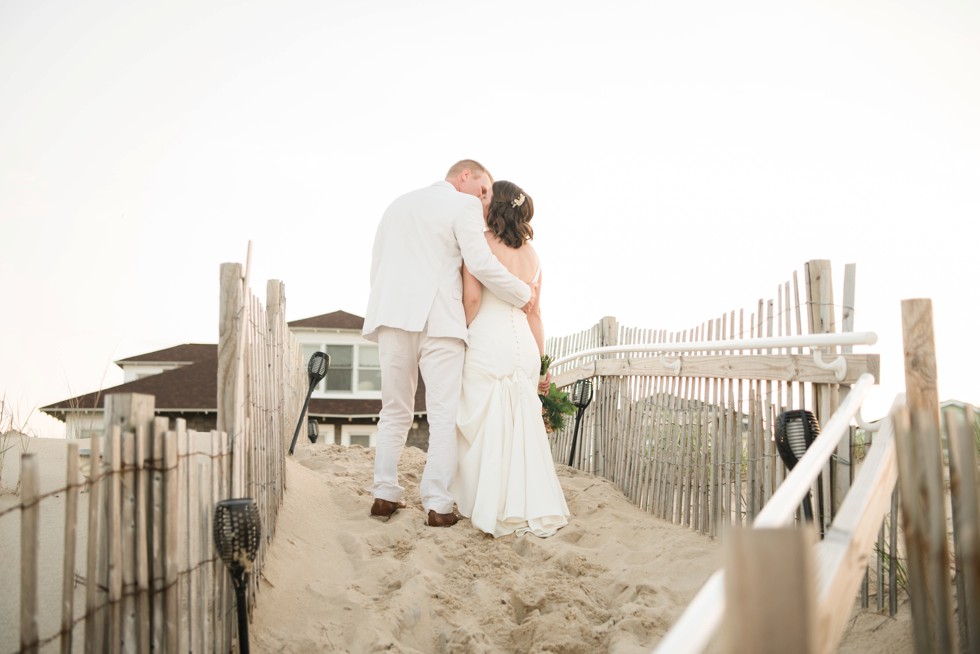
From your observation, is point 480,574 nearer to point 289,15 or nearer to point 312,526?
point 312,526

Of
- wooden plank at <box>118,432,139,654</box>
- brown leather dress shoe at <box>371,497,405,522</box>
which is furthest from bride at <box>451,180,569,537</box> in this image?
wooden plank at <box>118,432,139,654</box>

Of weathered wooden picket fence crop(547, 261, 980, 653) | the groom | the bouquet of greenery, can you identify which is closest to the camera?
weathered wooden picket fence crop(547, 261, 980, 653)

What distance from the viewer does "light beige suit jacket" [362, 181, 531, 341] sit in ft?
14.0

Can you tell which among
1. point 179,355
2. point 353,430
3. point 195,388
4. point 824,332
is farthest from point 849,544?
point 179,355

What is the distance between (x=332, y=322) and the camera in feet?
63.2

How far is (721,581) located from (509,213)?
352cm

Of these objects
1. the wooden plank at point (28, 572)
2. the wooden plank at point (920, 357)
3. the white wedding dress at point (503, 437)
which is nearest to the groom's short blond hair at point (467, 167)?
the white wedding dress at point (503, 437)

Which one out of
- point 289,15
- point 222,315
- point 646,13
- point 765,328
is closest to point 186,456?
point 222,315

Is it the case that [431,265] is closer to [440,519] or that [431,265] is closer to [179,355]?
[440,519]

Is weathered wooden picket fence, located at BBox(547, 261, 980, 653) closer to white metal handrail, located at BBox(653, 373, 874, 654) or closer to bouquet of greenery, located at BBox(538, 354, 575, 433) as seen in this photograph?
white metal handrail, located at BBox(653, 373, 874, 654)

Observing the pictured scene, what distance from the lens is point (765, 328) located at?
3.93 metres

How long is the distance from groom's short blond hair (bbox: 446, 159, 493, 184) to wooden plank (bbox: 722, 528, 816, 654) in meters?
3.98

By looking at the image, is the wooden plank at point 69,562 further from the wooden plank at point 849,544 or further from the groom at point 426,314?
the groom at point 426,314

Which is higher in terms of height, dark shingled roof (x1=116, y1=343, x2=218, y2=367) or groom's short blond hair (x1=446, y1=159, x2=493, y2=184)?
groom's short blond hair (x1=446, y1=159, x2=493, y2=184)
